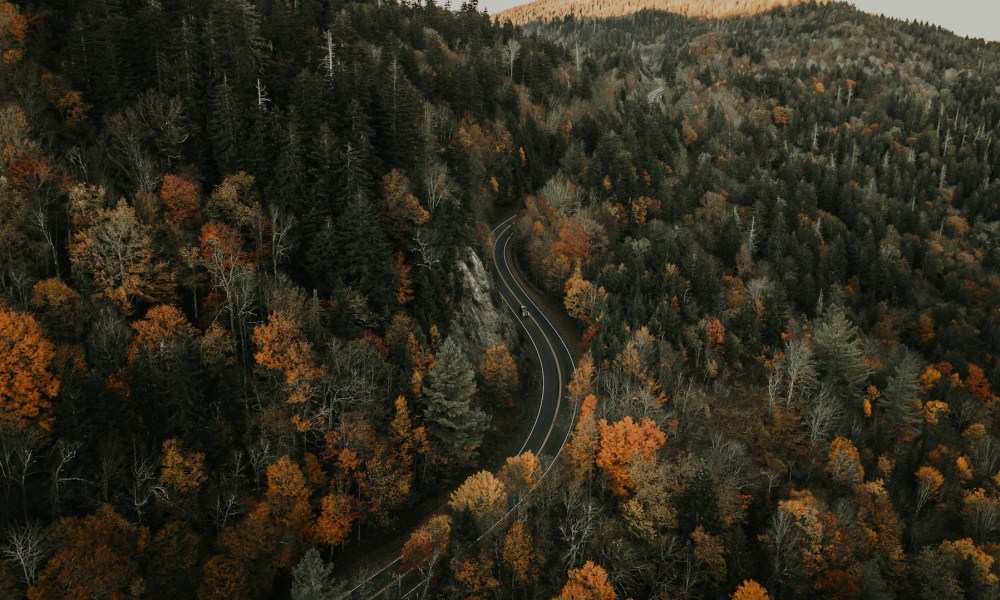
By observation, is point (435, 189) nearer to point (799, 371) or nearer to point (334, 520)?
point (334, 520)

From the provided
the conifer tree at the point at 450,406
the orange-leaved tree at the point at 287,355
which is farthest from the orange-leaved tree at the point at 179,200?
the conifer tree at the point at 450,406

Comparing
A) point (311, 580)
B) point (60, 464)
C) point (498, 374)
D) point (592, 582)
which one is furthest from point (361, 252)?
point (592, 582)

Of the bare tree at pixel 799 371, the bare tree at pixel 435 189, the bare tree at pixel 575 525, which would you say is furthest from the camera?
the bare tree at pixel 435 189

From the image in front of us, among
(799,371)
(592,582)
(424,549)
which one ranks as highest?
(799,371)

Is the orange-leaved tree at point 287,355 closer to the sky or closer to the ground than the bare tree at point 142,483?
closer to the sky

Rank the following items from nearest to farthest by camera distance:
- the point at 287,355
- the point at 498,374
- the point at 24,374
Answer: the point at 24,374
the point at 287,355
the point at 498,374

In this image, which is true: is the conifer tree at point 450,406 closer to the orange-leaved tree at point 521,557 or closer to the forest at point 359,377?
the forest at point 359,377

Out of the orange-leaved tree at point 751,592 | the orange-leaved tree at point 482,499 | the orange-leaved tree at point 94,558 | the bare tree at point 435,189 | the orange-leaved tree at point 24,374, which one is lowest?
the orange-leaved tree at point 751,592
